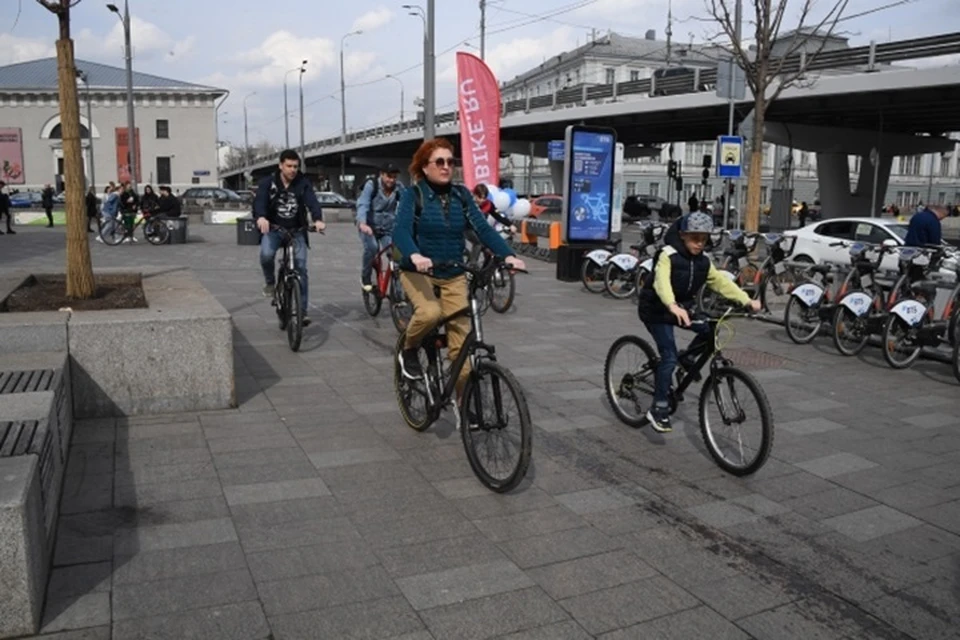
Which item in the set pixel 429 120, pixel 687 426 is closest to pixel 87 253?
pixel 687 426

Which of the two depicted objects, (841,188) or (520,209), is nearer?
(520,209)

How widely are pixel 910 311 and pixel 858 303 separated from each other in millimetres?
576

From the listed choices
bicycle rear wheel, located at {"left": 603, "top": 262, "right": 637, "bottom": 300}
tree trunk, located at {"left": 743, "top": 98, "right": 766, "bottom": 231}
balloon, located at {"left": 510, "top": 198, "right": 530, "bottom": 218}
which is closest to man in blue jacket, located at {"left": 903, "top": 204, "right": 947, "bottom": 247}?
bicycle rear wheel, located at {"left": 603, "top": 262, "right": 637, "bottom": 300}

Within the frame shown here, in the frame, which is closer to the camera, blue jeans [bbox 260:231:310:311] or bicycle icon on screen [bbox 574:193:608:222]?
blue jeans [bbox 260:231:310:311]

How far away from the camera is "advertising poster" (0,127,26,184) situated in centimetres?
6612

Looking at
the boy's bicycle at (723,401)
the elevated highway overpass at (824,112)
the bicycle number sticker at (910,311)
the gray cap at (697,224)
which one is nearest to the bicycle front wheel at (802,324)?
the bicycle number sticker at (910,311)

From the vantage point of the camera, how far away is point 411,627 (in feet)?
10.8

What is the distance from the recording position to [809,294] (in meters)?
9.63

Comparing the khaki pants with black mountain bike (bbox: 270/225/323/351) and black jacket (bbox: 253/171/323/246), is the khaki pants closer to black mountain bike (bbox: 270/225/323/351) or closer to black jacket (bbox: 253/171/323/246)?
black mountain bike (bbox: 270/225/323/351)

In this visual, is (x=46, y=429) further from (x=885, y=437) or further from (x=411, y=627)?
(x=885, y=437)

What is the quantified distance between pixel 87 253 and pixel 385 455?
328 cm

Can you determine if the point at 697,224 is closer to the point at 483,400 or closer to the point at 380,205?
Answer: the point at 483,400

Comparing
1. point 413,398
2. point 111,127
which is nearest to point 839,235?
point 413,398

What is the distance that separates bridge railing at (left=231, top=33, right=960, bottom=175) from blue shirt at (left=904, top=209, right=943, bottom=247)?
400 inches
